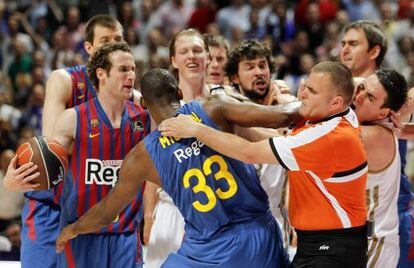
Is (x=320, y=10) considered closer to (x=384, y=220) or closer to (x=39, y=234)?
(x=384, y=220)

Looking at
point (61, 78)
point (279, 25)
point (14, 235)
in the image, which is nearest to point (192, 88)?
point (61, 78)

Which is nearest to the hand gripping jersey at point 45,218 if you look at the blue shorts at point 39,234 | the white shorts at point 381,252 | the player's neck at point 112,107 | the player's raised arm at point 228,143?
the blue shorts at point 39,234

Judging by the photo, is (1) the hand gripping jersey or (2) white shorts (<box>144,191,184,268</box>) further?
(2) white shorts (<box>144,191,184,268</box>)

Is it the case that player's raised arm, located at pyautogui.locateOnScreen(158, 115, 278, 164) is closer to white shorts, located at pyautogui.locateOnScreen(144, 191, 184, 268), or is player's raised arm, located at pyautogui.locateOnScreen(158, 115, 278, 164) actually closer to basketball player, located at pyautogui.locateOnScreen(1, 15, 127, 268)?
basketball player, located at pyautogui.locateOnScreen(1, 15, 127, 268)

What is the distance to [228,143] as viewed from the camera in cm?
491

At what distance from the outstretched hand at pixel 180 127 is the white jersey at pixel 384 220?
4.98 ft

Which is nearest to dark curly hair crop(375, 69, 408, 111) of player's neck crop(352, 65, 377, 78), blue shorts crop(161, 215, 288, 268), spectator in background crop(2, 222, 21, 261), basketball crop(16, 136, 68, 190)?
player's neck crop(352, 65, 377, 78)

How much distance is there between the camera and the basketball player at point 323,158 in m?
4.86

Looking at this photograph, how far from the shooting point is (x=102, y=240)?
19.4 feet

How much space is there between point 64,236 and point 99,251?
329 mm

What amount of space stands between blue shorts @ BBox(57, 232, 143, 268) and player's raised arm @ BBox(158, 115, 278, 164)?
130 centimetres

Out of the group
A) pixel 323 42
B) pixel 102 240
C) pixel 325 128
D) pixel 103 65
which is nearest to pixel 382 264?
pixel 325 128

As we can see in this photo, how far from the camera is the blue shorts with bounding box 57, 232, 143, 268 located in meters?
5.89

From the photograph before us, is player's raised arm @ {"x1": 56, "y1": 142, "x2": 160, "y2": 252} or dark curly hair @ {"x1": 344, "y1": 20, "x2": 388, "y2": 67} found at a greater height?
dark curly hair @ {"x1": 344, "y1": 20, "x2": 388, "y2": 67}
